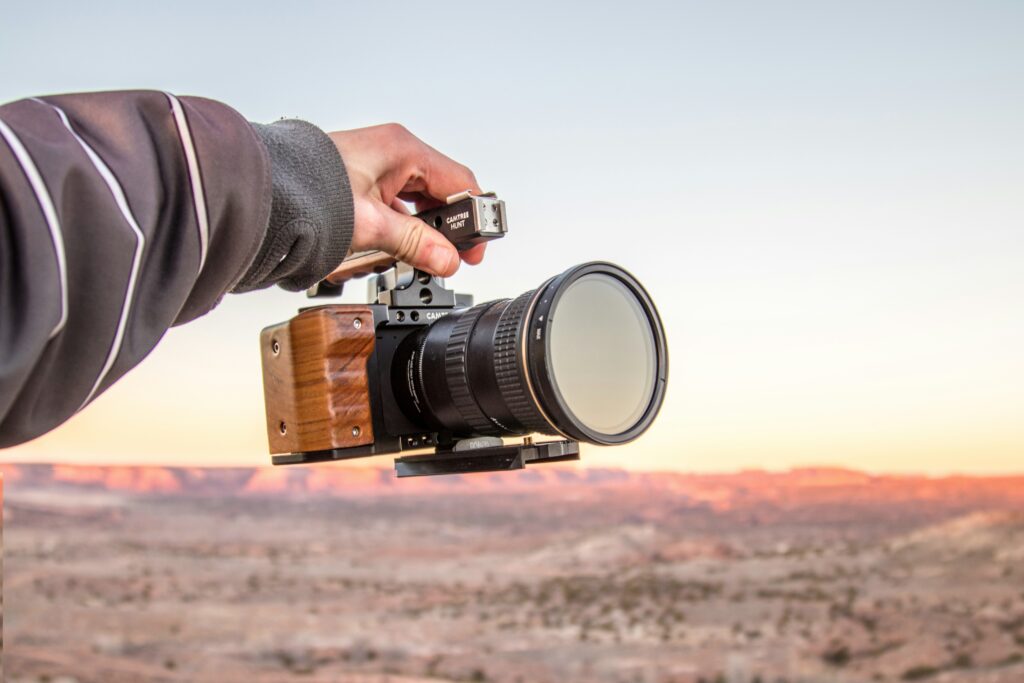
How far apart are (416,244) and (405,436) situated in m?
0.41

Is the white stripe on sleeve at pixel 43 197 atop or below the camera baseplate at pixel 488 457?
atop

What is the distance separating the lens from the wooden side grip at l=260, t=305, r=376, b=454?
53.7 inches

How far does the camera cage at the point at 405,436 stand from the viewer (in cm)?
140

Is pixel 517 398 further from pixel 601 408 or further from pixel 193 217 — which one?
pixel 193 217

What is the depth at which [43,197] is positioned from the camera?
66 centimetres

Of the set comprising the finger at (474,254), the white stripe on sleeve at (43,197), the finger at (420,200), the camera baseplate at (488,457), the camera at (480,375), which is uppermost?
the finger at (420,200)

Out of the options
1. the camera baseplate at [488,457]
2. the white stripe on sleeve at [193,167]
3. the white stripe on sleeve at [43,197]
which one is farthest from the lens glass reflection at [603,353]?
the white stripe on sleeve at [43,197]

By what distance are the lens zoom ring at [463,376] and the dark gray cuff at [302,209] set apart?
395mm

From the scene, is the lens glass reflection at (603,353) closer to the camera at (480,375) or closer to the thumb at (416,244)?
the camera at (480,375)

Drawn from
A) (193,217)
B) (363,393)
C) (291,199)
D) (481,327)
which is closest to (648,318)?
(481,327)

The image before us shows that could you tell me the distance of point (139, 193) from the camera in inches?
28.2

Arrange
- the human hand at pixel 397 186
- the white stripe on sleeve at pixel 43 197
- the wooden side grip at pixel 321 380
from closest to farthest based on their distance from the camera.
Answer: the white stripe on sleeve at pixel 43 197, the human hand at pixel 397 186, the wooden side grip at pixel 321 380

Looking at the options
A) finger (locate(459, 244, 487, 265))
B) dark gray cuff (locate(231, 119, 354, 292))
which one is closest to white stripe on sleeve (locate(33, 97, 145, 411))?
dark gray cuff (locate(231, 119, 354, 292))

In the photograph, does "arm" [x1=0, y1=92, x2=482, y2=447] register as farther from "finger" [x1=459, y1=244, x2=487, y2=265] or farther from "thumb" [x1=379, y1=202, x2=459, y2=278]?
"finger" [x1=459, y1=244, x2=487, y2=265]
